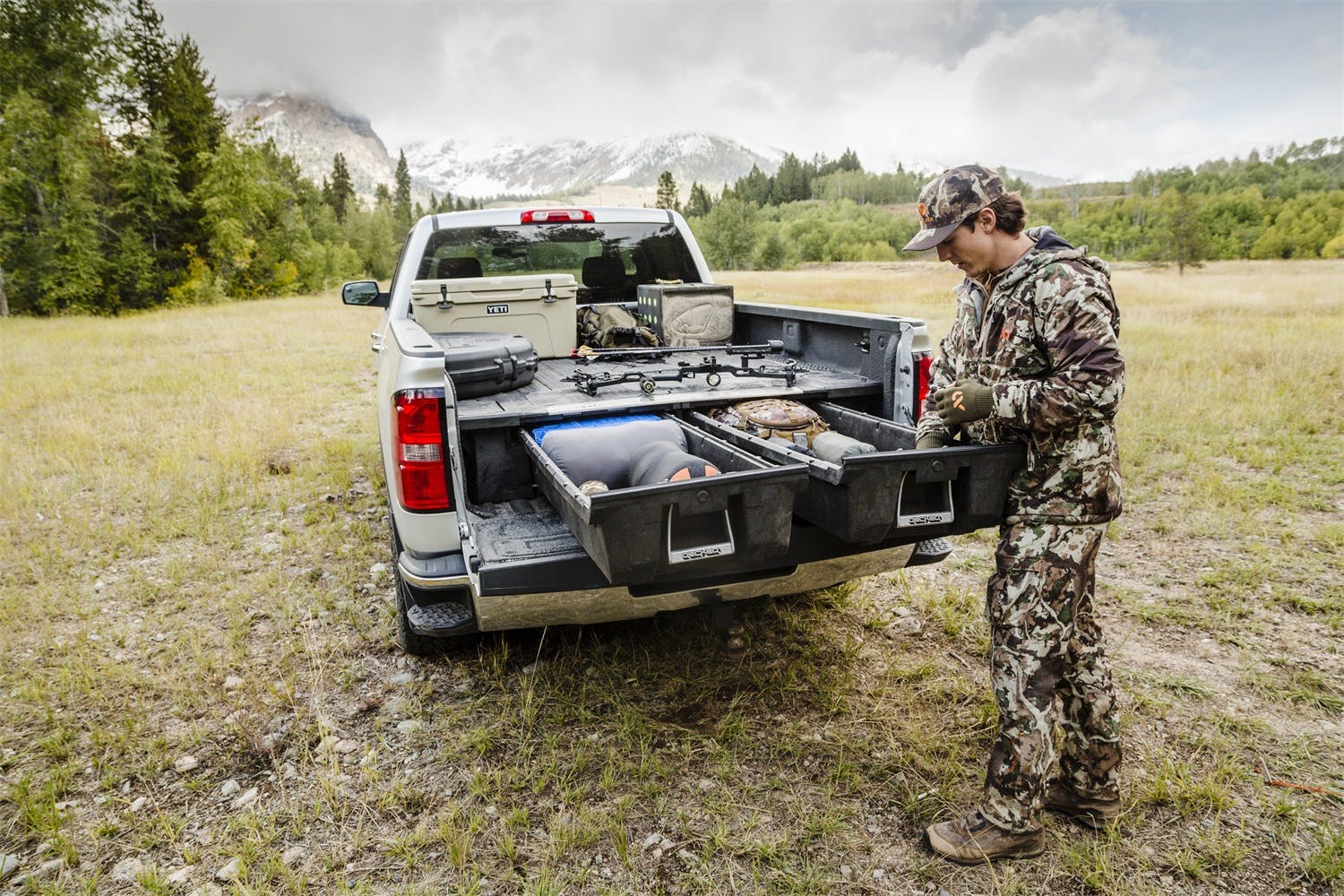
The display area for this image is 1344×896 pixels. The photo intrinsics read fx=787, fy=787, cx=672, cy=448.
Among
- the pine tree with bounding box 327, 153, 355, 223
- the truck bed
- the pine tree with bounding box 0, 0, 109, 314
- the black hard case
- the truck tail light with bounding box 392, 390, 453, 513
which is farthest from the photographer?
the pine tree with bounding box 327, 153, 355, 223

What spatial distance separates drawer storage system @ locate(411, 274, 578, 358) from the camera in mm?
4605

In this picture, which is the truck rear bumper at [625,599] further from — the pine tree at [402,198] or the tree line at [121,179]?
the pine tree at [402,198]

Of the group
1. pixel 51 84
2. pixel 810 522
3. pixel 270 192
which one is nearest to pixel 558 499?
pixel 810 522

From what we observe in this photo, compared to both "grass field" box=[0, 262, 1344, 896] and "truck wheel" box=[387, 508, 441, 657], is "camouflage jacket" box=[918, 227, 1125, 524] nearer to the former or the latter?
"grass field" box=[0, 262, 1344, 896]

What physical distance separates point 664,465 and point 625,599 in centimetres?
A: 49

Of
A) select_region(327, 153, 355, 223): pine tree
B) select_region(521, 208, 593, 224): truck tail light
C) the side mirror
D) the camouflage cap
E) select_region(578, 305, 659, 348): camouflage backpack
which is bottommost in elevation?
select_region(578, 305, 659, 348): camouflage backpack

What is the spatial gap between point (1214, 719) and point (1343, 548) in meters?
2.61

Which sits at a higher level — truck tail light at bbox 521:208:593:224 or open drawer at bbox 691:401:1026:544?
truck tail light at bbox 521:208:593:224

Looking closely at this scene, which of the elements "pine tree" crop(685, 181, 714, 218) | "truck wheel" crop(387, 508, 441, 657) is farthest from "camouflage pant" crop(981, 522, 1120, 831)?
"pine tree" crop(685, 181, 714, 218)

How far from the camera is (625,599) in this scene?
108 inches

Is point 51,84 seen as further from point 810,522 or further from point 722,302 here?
point 810,522

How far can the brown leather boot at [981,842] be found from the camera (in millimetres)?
2439

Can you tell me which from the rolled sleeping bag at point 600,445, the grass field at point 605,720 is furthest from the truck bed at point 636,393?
the grass field at point 605,720

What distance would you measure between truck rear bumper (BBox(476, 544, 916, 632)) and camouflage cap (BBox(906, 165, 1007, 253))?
122 cm
